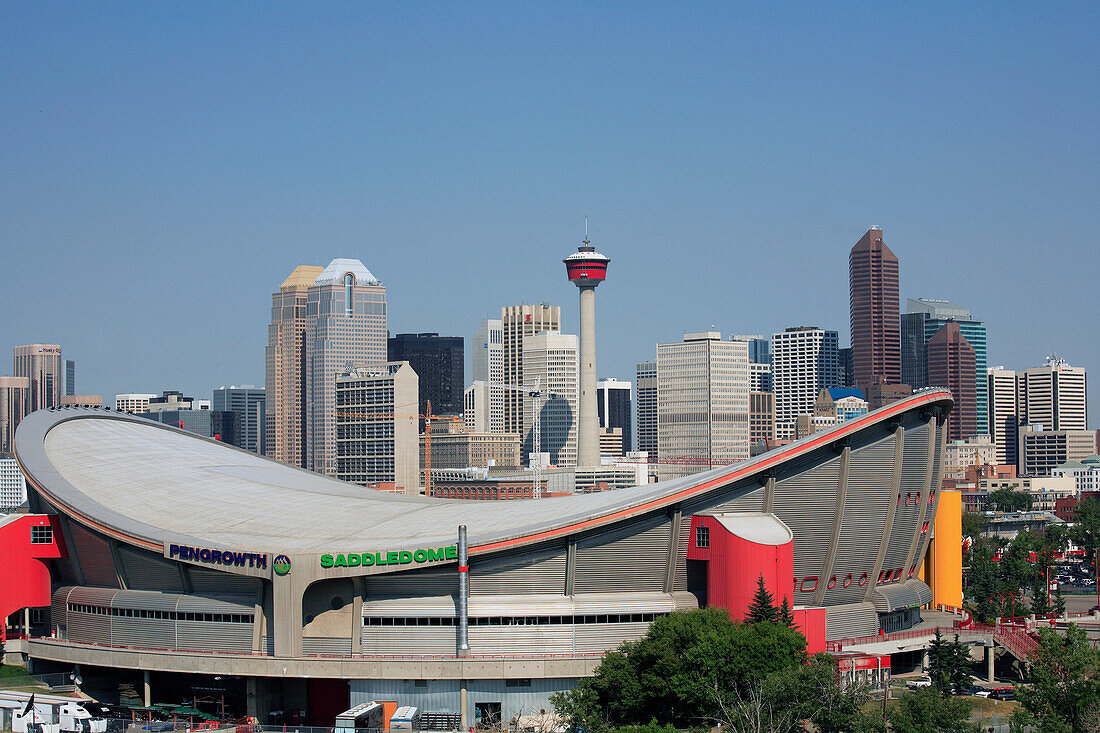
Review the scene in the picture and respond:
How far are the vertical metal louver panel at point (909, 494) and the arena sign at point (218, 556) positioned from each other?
34889 millimetres

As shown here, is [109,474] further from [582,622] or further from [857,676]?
[857,676]

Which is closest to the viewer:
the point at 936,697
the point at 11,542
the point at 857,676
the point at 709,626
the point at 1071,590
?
the point at 936,697

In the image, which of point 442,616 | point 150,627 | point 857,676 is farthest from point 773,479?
point 150,627

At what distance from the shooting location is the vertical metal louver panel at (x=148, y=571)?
8031 centimetres

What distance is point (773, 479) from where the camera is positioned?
260ft

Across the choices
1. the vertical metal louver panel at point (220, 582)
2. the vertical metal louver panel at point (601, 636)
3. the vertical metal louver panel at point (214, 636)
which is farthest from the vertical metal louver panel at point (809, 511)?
the vertical metal louver panel at point (214, 636)

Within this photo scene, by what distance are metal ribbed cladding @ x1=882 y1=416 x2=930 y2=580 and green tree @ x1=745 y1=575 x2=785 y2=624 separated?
13312 mm

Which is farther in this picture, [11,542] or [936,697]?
[11,542]

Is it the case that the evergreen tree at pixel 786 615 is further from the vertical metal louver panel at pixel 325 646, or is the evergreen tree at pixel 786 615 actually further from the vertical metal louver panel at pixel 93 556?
the vertical metal louver panel at pixel 93 556

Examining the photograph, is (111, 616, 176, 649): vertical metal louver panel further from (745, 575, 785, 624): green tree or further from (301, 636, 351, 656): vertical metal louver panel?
(745, 575, 785, 624): green tree

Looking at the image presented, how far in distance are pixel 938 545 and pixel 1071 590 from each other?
50.6 meters

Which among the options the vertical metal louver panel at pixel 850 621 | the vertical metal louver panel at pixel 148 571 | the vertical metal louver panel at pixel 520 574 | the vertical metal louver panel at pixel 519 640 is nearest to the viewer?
the vertical metal louver panel at pixel 519 640

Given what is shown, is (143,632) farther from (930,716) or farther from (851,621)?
(930,716)

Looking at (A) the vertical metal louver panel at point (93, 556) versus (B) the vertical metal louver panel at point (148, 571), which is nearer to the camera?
(B) the vertical metal louver panel at point (148, 571)
